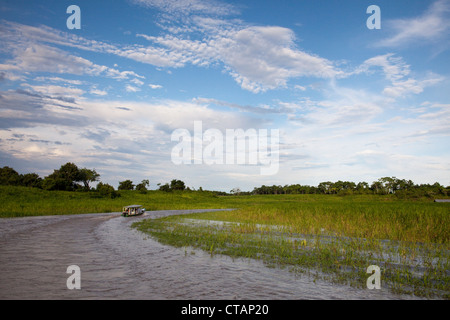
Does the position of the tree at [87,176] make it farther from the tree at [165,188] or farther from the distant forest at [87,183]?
the tree at [165,188]

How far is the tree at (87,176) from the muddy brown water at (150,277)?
7335 cm

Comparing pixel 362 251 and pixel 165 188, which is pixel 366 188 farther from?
pixel 362 251

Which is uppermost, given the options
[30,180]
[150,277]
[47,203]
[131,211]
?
[30,180]

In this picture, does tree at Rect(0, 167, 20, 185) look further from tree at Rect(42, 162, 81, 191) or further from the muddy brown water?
the muddy brown water

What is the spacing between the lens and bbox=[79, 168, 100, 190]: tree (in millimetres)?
82000

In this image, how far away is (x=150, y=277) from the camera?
9297 millimetres

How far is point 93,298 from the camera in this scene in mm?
7254

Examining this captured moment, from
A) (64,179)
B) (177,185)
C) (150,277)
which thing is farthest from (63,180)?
(150,277)

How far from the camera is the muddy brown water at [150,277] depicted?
766 centimetres

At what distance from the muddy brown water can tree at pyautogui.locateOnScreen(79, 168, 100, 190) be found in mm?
73349

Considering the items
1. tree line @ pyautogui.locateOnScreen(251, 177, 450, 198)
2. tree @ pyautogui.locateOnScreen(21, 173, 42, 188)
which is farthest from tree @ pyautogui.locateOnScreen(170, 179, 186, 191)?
tree line @ pyautogui.locateOnScreen(251, 177, 450, 198)

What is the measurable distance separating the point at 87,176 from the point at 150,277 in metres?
85.9

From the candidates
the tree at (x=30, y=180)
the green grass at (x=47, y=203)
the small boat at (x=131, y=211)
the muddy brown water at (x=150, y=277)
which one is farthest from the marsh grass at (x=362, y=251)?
the tree at (x=30, y=180)

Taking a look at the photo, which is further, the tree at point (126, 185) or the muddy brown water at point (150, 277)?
the tree at point (126, 185)
